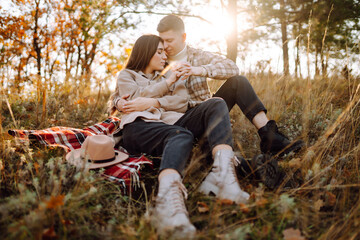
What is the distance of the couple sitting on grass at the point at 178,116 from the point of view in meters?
1.57

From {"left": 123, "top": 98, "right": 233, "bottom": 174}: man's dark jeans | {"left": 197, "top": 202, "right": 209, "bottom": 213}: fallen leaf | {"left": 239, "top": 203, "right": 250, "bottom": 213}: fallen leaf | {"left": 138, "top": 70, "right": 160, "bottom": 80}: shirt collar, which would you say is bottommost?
{"left": 197, "top": 202, "right": 209, "bottom": 213}: fallen leaf

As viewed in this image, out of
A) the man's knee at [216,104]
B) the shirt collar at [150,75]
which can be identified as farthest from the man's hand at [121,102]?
the man's knee at [216,104]

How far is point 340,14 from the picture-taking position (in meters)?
6.90

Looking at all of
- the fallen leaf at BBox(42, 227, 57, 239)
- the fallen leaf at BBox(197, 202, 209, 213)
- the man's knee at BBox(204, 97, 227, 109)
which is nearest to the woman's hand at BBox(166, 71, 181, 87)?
the man's knee at BBox(204, 97, 227, 109)

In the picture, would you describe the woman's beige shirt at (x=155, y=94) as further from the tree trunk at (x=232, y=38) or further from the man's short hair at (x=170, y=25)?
the tree trunk at (x=232, y=38)

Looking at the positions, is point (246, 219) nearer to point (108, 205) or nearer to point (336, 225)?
point (336, 225)

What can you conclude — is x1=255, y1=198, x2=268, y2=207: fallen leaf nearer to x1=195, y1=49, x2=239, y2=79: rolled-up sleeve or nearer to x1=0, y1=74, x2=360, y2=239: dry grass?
x1=0, y1=74, x2=360, y2=239: dry grass

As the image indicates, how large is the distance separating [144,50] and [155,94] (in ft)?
1.84

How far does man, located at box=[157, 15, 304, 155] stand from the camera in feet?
7.60

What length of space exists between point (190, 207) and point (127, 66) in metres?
1.71

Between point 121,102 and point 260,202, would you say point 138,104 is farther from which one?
point 260,202

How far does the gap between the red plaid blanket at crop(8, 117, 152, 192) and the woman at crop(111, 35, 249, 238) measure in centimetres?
24

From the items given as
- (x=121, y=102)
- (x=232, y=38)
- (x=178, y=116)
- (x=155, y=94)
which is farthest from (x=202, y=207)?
(x=232, y=38)

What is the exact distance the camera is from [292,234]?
132 centimetres
